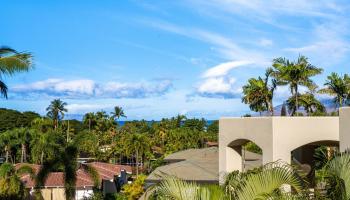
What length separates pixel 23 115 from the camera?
94.6m

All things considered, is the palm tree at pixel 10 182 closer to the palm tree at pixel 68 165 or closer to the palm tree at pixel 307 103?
the palm tree at pixel 68 165

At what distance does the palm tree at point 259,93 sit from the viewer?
990 inches

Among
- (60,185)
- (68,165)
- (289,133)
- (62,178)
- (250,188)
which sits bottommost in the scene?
(60,185)

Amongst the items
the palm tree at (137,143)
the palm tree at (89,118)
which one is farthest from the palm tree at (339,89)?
the palm tree at (89,118)

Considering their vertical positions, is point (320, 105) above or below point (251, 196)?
above

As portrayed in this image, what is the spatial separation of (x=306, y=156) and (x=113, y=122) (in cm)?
7235

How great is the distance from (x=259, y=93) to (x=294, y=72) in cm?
199

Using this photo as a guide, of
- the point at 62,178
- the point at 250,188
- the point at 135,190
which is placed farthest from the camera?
the point at 62,178

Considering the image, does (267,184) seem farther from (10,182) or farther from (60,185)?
(60,185)

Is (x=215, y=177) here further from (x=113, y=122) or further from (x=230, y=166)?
(x=113, y=122)

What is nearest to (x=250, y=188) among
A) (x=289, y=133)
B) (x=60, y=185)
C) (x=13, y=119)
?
(x=289, y=133)

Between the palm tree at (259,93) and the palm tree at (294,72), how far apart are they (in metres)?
0.51

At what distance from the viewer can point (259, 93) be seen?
25422 millimetres

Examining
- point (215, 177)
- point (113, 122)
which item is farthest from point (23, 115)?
point (215, 177)
